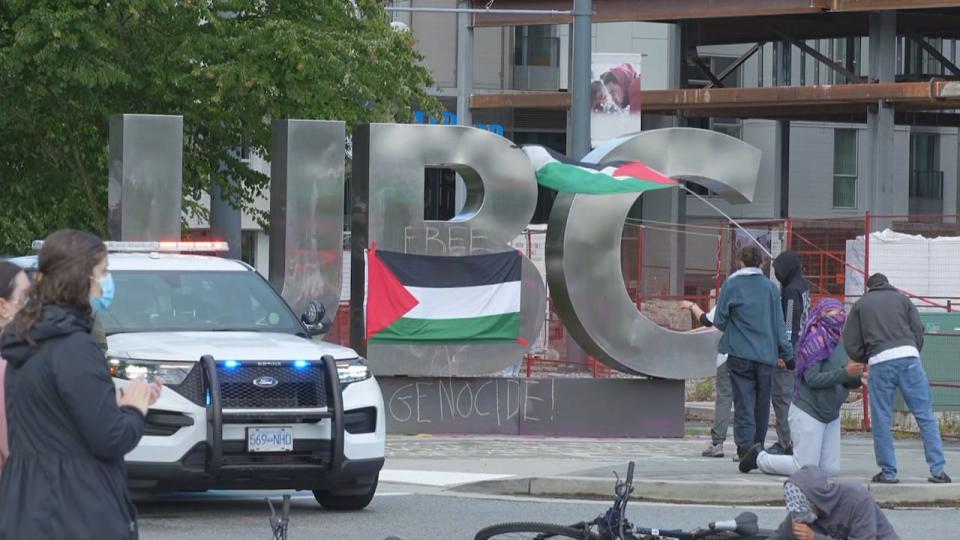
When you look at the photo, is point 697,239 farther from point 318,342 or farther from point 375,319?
point 318,342

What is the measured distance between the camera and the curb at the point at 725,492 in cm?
1294

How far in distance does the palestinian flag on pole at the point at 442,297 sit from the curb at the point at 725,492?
4.43 meters

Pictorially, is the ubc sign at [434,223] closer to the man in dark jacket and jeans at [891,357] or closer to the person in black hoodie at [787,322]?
the person in black hoodie at [787,322]

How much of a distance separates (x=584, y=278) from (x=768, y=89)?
71.1ft

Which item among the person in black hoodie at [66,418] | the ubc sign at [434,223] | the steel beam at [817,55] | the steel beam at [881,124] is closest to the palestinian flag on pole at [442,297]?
the ubc sign at [434,223]

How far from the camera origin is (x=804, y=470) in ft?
28.3

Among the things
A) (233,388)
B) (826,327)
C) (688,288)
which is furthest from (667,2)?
(233,388)

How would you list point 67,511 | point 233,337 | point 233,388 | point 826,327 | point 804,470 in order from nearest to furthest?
point 67,511 → point 804,470 → point 233,388 → point 233,337 → point 826,327

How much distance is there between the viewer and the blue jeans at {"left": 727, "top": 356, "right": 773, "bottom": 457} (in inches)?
573

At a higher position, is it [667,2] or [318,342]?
[667,2]

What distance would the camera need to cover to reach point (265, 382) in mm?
11102

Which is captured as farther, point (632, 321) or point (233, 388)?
point (632, 321)

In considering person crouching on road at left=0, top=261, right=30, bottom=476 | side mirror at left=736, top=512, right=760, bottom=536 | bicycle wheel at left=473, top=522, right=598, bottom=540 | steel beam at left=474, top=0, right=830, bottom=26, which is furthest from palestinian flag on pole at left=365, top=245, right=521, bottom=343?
steel beam at left=474, top=0, right=830, bottom=26

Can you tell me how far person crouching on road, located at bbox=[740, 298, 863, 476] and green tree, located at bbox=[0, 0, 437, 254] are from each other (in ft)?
35.3
